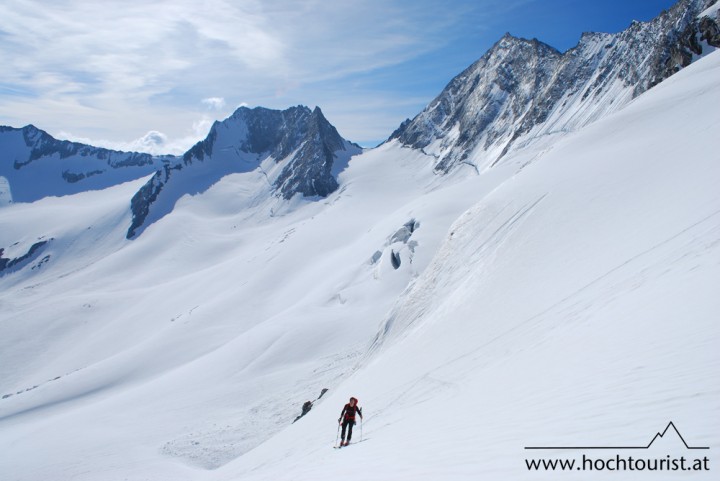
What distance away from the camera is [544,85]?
4496 inches

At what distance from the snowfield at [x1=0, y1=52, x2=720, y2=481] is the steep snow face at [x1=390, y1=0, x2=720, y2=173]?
53.2 feet

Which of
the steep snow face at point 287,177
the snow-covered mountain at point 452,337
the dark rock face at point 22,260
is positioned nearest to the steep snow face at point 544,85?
the snow-covered mountain at point 452,337

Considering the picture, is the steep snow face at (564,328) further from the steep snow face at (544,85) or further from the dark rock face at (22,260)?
the dark rock face at (22,260)

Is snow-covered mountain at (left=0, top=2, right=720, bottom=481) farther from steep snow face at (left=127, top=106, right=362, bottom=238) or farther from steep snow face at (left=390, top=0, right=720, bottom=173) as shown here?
steep snow face at (left=127, top=106, right=362, bottom=238)

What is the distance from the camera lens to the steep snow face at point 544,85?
70.9m

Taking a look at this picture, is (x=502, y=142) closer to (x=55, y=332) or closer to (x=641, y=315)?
(x=641, y=315)

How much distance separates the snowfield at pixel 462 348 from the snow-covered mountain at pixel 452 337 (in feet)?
0.36

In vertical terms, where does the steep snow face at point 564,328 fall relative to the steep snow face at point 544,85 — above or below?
below

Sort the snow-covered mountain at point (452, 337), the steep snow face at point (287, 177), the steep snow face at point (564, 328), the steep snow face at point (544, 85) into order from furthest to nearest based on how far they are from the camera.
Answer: the steep snow face at point (287, 177) → the steep snow face at point (544, 85) → the snow-covered mountain at point (452, 337) → the steep snow face at point (564, 328)

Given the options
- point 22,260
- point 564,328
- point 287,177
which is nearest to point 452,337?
point 564,328

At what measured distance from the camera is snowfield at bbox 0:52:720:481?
831cm


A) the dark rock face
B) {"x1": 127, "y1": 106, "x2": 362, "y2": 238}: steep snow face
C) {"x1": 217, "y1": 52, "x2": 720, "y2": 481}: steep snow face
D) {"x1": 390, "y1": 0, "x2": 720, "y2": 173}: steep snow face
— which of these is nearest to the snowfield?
{"x1": 217, "y1": 52, "x2": 720, "y2": 481}: steep snow face

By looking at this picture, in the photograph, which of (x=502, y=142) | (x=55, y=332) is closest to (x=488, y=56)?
(x=502, y=142)

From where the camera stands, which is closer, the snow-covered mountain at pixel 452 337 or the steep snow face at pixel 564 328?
the steep snow face at pixel 564 328
